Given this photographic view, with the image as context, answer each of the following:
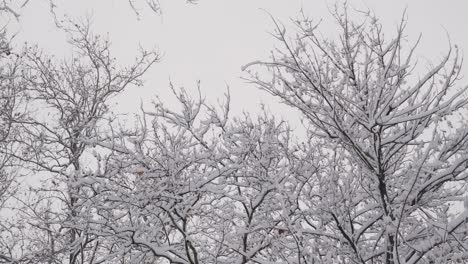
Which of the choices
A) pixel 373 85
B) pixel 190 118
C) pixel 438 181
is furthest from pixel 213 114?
pixel 438 181

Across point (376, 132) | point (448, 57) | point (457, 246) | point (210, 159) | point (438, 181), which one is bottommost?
point (457, 246)

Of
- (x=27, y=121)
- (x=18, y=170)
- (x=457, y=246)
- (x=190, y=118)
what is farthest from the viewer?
(x=18, y=170)

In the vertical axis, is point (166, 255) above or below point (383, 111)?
below

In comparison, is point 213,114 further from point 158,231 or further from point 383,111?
point 383,111

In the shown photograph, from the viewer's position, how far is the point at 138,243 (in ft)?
18.0

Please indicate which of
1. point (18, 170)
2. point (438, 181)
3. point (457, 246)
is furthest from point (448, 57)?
point (18, 170)

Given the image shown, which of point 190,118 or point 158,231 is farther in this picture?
point 190,118

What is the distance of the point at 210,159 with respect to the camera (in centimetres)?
627

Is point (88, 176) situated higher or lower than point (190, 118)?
lower

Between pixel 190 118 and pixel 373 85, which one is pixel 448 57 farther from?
pixel 190 118

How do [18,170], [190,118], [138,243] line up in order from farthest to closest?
[18,170] < [190,118] < [138,243]

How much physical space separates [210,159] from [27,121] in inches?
213

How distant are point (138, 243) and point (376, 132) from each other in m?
3.56

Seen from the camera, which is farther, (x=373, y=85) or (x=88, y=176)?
(x=88, y=176)
